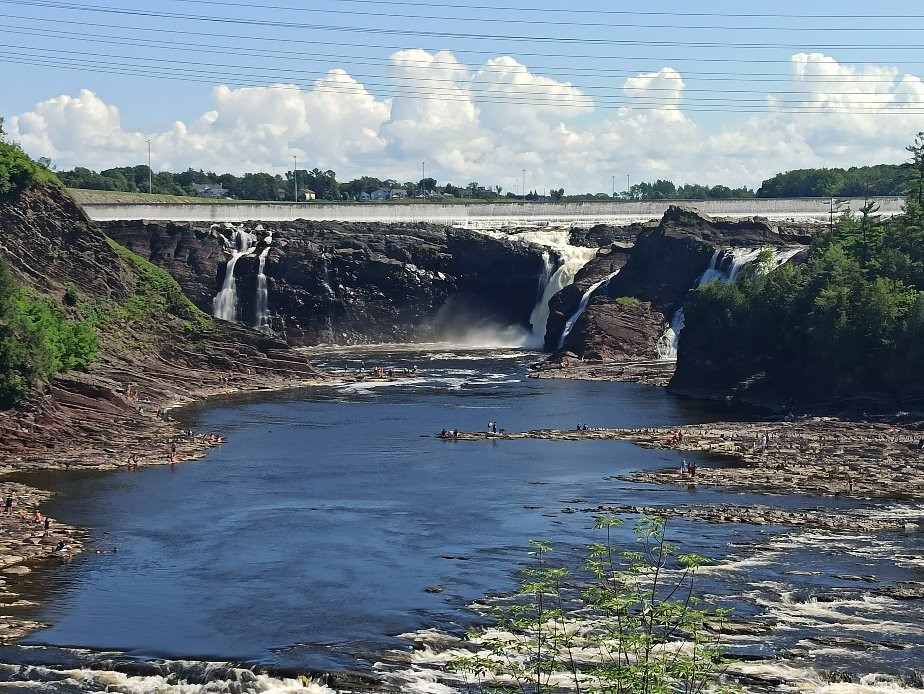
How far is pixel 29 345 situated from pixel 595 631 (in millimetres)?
65383

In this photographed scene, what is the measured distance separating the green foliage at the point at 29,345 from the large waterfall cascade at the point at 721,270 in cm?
7383

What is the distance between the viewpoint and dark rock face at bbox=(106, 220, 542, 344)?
190 meters

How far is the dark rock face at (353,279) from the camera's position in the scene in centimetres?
18975

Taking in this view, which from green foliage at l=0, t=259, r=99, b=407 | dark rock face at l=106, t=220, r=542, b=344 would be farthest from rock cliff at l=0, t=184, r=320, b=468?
dark rock face at l=106, t=220, r=542, b=344

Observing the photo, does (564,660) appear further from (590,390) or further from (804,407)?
(590,390)

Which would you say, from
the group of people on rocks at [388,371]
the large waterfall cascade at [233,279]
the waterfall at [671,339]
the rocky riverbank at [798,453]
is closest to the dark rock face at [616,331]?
the waterfall at [671,339]

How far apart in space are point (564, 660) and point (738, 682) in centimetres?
686

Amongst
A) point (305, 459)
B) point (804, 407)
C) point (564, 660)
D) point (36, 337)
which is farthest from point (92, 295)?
point (564, 660)

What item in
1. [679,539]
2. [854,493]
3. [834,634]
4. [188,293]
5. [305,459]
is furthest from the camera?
[188,293]

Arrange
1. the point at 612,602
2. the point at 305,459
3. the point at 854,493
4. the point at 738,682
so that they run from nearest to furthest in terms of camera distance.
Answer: the point at 612,602
the point at 738,682
the point at 854,493
the point at 305,459

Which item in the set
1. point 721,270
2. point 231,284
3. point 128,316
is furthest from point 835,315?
point 231,284

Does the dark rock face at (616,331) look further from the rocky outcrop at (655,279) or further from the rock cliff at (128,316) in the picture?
the rock cliff at (128,316)

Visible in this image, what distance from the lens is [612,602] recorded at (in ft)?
112

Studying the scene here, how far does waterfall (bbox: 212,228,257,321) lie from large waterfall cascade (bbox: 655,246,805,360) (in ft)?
198
